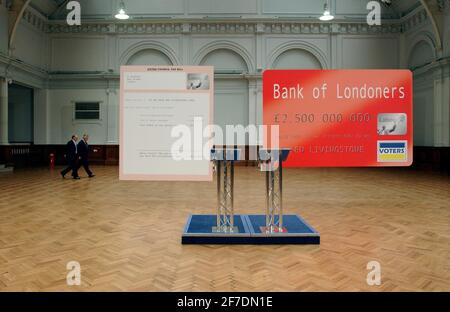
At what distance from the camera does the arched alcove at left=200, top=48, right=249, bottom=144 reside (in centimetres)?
1853

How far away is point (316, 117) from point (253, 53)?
14825 mm

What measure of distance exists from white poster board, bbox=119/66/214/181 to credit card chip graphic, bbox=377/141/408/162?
2377 millimetres

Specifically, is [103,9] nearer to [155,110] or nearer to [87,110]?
[87,110]

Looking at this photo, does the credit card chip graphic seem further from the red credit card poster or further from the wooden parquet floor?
the wooden parquet floor

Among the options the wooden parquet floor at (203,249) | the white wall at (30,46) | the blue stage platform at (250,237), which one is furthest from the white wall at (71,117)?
the blue stage platform at (250,237)

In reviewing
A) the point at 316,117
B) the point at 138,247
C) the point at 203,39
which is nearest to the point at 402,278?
the point at 316,117

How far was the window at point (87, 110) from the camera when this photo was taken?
61.6 feet

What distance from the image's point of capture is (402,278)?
3.17 meters

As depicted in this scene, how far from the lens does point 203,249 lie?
4.07m

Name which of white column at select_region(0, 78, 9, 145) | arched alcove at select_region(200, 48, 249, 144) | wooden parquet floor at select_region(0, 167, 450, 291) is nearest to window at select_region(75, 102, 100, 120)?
white column at select_region(0, 78, 9, 145)

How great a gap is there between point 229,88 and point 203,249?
15.4 m

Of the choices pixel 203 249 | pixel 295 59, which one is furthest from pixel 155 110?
pixel 295 59

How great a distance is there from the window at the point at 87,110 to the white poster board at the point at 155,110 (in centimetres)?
1544

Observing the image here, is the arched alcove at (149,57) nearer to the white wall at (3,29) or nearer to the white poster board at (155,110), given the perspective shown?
the white wall at (3,29)
